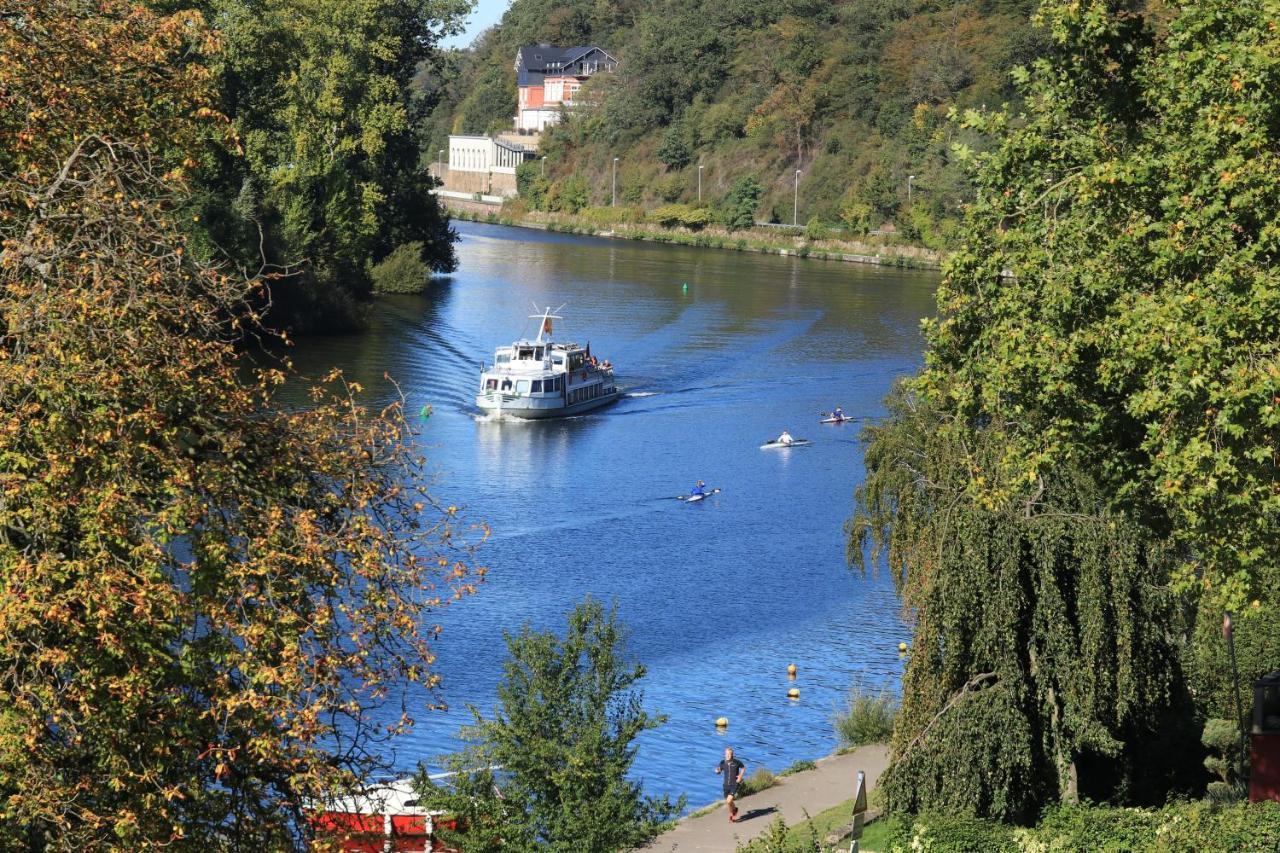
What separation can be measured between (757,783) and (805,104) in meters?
122

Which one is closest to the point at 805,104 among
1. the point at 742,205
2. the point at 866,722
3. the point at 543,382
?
the point at 742,205

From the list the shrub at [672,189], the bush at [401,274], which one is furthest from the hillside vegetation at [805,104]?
the bush at [401,274]

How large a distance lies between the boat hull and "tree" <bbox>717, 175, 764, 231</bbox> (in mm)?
75775

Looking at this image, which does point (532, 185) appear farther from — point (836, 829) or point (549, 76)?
point (836, 829)

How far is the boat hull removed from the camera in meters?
59.4

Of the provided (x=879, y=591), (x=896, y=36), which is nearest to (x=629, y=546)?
(x=879, y=591)

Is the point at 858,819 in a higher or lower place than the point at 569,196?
lower

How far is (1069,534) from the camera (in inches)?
831

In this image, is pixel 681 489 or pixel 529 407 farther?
pixel 529 407

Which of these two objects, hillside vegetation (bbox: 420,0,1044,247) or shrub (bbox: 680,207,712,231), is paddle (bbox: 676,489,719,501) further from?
shrub (bbox: 680,207,712,231)

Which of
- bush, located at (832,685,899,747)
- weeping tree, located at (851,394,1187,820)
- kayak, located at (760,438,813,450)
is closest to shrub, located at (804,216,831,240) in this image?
kayak, located at (760,438,813,450)

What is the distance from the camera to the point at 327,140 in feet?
270

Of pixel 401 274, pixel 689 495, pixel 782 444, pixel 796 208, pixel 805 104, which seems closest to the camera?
pixel 689 495

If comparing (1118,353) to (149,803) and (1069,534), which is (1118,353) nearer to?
(1069,534)
